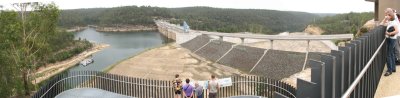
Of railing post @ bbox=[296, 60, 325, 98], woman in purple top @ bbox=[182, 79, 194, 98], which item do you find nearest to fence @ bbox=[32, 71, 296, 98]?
woman in purple top @ bbox=[182, 79, 194, 98]

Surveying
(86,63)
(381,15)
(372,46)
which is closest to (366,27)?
(381,15)

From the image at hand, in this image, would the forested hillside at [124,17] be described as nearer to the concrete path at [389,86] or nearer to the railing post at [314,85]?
the concrete path at [389,86]

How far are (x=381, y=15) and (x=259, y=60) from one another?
28.7m

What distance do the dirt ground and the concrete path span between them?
1172 inches

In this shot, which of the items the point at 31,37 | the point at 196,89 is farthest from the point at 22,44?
the point at 196,89

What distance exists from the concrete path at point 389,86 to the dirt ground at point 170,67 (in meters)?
29.8

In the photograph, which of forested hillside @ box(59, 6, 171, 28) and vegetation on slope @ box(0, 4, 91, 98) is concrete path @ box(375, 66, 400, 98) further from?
forested hillside @ box(59, 6, 171, 28)

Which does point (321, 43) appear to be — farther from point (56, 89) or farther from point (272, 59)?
point (56, 89)

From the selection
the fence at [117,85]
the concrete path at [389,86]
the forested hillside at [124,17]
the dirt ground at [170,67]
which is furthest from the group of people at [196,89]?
the forested hillside at [124,17]

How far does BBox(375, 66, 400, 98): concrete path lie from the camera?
709 cm

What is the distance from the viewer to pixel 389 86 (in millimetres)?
7453

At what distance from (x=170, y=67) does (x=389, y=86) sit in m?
40.5

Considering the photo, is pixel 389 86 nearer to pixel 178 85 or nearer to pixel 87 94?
pixel 178 85

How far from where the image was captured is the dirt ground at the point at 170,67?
41188mm
